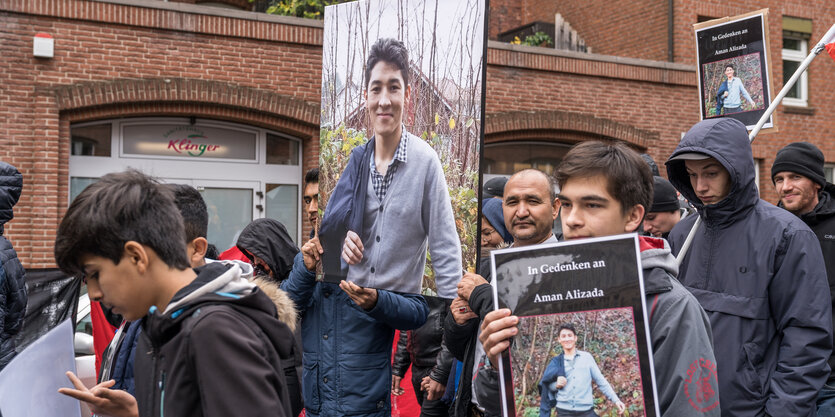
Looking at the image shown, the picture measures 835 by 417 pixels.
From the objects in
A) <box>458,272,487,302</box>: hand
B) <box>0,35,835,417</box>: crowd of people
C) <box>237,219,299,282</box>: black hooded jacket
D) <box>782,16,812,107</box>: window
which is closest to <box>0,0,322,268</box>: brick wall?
<box>0,35,835,417</box>: crowd of people

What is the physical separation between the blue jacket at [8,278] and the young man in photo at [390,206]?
7.06 feet

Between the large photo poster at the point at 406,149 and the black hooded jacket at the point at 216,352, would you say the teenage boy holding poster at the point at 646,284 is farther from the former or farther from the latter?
the large photo poster at the point at 406,149

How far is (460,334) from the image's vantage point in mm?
3150

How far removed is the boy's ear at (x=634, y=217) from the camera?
2248 mm

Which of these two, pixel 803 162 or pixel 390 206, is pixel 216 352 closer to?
pixel 390 206

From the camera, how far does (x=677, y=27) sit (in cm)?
1675

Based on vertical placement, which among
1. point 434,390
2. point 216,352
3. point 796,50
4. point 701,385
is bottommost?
point 434,390

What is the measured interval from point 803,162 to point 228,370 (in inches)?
156

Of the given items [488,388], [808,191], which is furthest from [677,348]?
[808,191]

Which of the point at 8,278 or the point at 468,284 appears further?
the point at 8,278

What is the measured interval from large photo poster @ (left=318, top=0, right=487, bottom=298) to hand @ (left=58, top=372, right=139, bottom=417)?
1.37 meters

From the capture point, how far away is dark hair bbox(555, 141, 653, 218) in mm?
2217

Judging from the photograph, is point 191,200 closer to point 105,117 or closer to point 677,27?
point 105,117

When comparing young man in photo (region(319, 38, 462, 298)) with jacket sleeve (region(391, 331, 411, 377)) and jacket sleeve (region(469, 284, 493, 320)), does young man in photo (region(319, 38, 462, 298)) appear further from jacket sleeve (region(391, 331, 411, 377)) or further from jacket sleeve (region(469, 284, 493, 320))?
jacket sleeve (region(391, 331, 411, 377))
